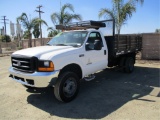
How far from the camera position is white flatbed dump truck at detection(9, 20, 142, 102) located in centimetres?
468

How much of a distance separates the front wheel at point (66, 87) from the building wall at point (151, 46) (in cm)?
839

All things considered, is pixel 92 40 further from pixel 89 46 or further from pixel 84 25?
pixel 84 25

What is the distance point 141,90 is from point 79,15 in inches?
565

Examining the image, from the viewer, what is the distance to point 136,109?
15.1ft

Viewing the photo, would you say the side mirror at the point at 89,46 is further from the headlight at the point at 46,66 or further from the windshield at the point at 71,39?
the headlight at the point at 46,66

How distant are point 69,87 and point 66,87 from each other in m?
0.12

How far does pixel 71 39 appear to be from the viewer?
613cm

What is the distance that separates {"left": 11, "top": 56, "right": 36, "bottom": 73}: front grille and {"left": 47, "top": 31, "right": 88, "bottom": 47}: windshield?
148cm

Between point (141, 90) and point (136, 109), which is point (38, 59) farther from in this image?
point (141, 90)

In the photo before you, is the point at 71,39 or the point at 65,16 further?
the point at 65,16

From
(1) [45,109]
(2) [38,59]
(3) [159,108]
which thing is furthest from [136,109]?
(2) [38,59]

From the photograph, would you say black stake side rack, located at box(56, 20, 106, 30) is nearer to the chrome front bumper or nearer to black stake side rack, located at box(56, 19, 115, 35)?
black stake side rack, located at box(56, 19, 115, 35)

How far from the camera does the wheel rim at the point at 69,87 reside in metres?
5.10

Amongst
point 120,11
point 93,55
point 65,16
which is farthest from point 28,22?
point 93,55
